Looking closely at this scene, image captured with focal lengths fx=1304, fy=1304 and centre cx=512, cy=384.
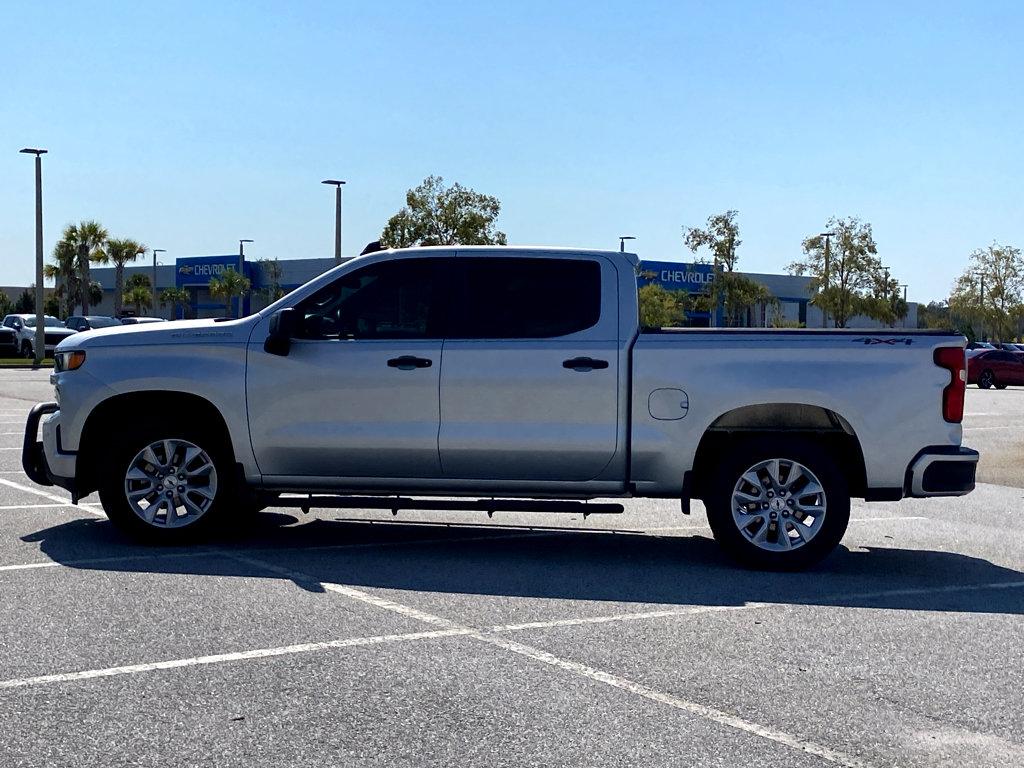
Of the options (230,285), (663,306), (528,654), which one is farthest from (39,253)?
(528,654)

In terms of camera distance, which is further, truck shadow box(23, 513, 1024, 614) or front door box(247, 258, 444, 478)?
front door box(247, 258, 444, 478)

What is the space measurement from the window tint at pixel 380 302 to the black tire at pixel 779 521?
7.20ft

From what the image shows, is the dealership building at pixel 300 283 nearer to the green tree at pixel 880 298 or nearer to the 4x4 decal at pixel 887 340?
the green tree at pixel 880 298

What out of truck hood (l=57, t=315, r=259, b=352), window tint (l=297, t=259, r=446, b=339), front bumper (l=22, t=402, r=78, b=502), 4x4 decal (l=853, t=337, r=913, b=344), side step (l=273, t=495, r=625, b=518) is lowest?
side step (l=273, t=495, r=625, b=518)

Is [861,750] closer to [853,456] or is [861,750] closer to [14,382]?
[853,456]

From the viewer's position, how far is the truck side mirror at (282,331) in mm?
8547

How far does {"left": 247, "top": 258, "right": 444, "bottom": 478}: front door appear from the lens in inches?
338

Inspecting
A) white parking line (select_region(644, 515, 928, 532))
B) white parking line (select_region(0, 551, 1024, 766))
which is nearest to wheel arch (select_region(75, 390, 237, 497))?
white parking line (select_region(0, 551, 1024, 766))

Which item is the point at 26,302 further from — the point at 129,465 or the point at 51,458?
the point at 129,465

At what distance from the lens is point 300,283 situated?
8319 cm

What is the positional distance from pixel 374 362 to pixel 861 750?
4761mm

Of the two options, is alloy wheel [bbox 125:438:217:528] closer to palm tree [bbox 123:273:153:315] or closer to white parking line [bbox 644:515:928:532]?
white parking line [bbox 644:515:928:532]

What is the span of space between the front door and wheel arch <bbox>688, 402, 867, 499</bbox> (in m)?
1.80

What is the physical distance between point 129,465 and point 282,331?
1456 millimetres
